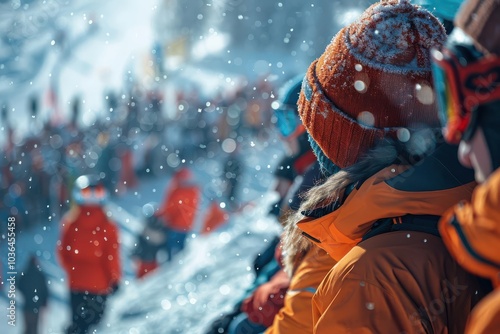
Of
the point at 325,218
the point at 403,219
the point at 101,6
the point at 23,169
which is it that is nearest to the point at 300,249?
the point at 325,218

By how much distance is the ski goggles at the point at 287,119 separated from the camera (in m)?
3.17

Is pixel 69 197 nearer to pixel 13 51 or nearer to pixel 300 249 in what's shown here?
pixel 300 249

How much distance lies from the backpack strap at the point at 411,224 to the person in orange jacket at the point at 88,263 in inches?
181

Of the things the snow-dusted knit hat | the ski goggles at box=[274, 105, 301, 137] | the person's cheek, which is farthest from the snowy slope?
the person's cheek

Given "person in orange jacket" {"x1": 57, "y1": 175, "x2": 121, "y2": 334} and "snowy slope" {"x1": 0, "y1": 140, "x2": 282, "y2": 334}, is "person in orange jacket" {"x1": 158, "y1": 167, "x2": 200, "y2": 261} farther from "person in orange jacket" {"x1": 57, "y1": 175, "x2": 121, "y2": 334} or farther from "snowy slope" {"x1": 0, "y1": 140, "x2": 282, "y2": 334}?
"person in orange jacket" {"x1": 57, "y1": 175, "x2": 121, "y2": 334}

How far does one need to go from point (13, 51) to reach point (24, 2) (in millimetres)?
1971

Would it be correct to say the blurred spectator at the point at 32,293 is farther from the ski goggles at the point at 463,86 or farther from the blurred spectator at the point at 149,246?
the ski goggles at the point at 463,86

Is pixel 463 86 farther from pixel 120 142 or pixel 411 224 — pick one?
pixel 120 142

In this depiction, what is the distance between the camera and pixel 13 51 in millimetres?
18156

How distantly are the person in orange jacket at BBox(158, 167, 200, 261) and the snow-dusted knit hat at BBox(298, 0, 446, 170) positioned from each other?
6.26 m

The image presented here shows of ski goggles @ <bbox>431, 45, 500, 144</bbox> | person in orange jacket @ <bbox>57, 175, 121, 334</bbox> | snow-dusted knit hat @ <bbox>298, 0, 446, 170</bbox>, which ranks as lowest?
person in orange jacket @ <bbox>57, 175, 121, 334</bbox>

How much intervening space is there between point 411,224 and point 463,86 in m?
0.52

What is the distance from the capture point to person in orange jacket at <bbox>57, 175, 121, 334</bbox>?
573cm

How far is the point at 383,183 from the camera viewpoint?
148cm
